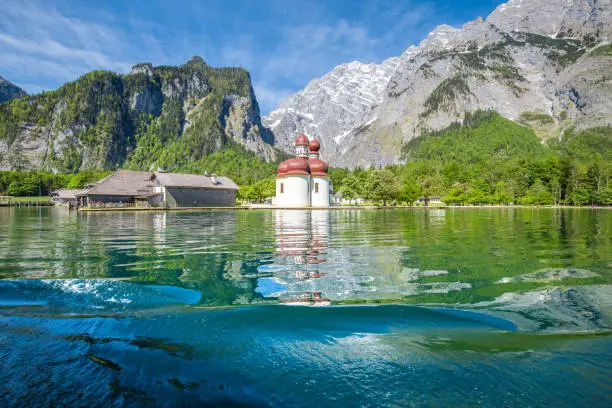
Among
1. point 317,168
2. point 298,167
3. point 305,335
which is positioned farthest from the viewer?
point 317,168

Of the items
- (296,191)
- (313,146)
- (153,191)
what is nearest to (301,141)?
(313,146)

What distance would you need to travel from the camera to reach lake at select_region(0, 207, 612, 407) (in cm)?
314

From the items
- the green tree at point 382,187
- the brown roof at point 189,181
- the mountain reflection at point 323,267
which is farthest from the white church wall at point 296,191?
the mountain reflection at point 323,267

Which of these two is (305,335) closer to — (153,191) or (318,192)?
(318,192)

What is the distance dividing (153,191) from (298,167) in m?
25.8

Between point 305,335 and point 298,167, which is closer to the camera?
point 305,335

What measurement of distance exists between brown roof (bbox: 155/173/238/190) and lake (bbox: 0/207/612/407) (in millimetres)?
55517

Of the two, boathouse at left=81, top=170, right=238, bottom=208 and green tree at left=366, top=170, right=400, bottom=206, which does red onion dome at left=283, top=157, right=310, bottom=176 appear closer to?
green tree at left=366, top=170, right=400, bottom=206

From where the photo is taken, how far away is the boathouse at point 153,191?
56.5 m

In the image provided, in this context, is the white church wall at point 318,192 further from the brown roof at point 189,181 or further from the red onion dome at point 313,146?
the brown roof at point 189,181

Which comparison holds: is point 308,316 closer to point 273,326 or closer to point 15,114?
point 273,326

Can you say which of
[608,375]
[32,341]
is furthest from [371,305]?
[32,341]

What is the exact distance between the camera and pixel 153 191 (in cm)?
6162

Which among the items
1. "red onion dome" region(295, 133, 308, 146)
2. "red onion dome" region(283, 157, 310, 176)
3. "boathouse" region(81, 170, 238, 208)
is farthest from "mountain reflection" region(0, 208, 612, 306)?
"red onion dome" region(295, 133, 308, 146)
